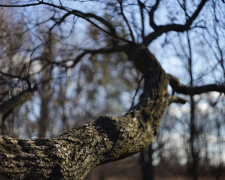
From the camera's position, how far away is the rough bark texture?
250cm

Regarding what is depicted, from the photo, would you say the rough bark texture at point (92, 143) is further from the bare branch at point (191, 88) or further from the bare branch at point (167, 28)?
the bare branch at point (191, 88)

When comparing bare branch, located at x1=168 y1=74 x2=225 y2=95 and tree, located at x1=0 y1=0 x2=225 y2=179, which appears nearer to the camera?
tree, located at x1=0 y1=0 x2=225 y2=179

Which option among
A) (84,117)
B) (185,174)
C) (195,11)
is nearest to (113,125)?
(195,11)

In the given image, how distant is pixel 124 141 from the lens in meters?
3.51

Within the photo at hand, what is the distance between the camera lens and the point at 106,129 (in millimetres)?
3465

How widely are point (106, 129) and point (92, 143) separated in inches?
15.5

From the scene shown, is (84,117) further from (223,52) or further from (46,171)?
(46,171)

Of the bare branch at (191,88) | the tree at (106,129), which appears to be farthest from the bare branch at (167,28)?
the bare branch at (191,88)

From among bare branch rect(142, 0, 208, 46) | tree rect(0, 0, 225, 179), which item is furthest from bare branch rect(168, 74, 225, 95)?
bare branch rect(142, 0, 208, 46)

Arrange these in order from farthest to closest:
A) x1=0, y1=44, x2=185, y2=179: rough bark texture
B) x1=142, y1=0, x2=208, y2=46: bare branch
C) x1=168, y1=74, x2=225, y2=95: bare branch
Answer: x1=168, y1=74, x2=225, y2=95: bare branch, x1=142, y1=0, x2=208, y2=46: bare branch, x1=0, y1=44, x2=185, y2=179: rough bark texture

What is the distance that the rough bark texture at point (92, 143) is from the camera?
8.21 ft

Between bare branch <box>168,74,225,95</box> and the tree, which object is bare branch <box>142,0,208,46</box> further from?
bare branch <box>168,74,225,95</box>

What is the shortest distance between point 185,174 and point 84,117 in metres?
8.27

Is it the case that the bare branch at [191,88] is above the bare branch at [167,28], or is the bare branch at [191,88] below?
below
